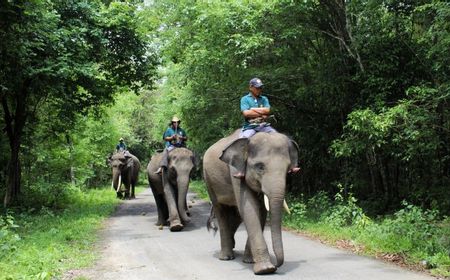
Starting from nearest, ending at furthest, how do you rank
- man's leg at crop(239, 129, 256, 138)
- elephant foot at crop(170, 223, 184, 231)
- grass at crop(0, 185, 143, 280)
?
grass at crop(0, 185, 143, 280) < man's leg at crop(239, 129, 256, 138) < elephant foot at crop(170, 223, 184, 231)

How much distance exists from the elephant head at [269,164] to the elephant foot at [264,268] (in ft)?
0.35

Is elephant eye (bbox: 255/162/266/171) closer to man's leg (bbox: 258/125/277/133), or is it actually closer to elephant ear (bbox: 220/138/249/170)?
elephant ear (bbox: 220/138/249/170)

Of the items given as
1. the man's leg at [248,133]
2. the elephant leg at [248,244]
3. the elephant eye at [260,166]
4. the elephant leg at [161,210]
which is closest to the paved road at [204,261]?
the elephant leg at [248,244]

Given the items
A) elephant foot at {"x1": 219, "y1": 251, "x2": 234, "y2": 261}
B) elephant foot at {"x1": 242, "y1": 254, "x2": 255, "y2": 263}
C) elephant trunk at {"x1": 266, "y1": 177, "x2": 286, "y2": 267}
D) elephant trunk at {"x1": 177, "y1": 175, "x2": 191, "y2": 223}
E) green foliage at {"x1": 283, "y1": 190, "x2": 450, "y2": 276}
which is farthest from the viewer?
elephant trunk at {"x1": 177, "y1": 175, "x2": 191, "y2": 223}

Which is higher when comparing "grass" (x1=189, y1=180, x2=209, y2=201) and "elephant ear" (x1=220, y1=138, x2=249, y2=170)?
"elephant ear" (x1=220, y1=138, x2=249, y2=170)

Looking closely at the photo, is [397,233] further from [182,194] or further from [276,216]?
[182,194]

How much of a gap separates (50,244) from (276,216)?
17.4ft

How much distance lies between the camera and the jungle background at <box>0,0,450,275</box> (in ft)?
37.6

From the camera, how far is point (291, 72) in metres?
16.0

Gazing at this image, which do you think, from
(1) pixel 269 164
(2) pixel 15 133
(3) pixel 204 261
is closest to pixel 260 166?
(1) pixel 269 164

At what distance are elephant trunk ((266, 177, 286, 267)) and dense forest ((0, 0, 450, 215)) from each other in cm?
407

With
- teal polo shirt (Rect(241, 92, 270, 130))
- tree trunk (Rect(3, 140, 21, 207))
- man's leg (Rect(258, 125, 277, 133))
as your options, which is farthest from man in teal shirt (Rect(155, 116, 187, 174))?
tree trunk (Rect(3, 140, 21, 207))

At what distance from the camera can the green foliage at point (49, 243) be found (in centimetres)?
807

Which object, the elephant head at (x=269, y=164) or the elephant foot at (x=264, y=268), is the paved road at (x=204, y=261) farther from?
the elephant head at (x=269, y=164)
